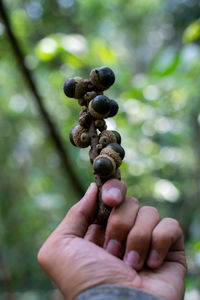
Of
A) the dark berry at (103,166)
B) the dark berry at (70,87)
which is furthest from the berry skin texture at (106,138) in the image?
the dark berry at (70,87)

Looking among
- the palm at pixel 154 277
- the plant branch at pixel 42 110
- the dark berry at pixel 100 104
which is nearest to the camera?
the palm at pixel 154 277

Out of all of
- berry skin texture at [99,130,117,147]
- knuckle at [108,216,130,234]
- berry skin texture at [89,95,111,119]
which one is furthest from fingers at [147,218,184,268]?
berry skin texture at [89,95,111,119]

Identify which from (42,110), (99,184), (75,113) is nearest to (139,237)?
(99,184)

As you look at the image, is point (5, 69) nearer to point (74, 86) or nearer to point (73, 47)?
point (73, 47)

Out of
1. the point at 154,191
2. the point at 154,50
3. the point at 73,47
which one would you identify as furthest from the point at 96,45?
the point at 154,50

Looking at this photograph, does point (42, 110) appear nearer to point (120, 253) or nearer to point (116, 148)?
point (116, 148)

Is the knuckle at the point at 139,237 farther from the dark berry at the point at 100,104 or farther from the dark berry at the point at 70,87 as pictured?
the dark berry at the point at 70,87
